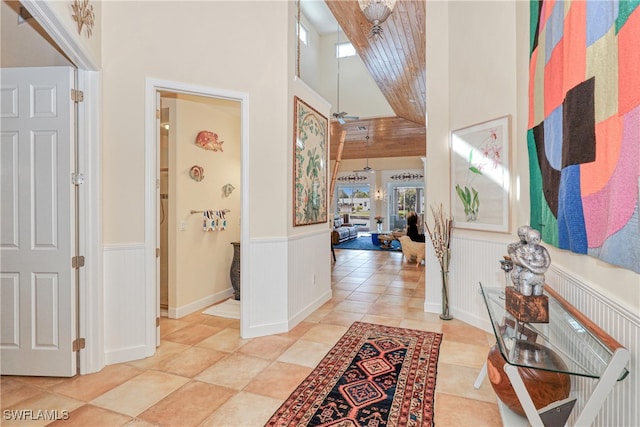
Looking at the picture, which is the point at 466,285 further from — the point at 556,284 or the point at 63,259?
the point at 63,259

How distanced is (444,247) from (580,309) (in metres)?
2.13

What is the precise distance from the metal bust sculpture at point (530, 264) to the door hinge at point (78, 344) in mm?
3086

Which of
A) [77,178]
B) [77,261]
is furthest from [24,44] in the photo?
[77,261]

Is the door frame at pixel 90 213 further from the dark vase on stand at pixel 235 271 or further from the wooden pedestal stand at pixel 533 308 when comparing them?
the wooden pedestal stand at pixel 533 308

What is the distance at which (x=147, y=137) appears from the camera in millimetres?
2830

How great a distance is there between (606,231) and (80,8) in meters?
3.44

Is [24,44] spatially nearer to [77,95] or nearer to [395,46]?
[77,95]

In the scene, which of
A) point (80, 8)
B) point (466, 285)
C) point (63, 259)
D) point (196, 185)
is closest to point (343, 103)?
point (196, 185)

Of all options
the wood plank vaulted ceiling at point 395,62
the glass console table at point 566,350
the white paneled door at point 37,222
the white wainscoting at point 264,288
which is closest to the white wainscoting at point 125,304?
the white paneled door at point 37,222

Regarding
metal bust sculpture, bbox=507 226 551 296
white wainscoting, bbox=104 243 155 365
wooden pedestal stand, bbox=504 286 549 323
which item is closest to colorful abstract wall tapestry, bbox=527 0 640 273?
metal bust sculpture, bbox=507 226 551 296

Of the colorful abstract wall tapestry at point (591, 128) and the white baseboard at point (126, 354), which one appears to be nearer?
the colorful abstract wall tapestry at point (591, 128)

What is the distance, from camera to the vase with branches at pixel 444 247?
382 cm

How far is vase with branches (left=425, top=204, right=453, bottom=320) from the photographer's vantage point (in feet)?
12.5

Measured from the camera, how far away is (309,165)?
13.0 feet
